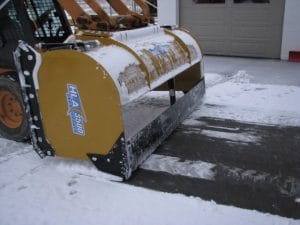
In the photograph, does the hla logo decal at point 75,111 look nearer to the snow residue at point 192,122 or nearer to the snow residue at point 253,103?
the snow residue at point 192,122

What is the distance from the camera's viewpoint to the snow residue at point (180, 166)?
151 inches

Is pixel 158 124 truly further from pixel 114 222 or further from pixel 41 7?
pixel 41 7

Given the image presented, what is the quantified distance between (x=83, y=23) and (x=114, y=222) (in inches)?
93.3

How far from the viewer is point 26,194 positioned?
353 centimetres

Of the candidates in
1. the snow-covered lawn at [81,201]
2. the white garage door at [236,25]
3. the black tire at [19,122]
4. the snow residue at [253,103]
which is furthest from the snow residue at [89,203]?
the white garage door at [236,25]

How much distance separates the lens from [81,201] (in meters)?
3.39

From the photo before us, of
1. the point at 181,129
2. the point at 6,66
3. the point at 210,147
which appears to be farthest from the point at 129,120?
the point at 6,66

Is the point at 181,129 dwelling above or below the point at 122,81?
below

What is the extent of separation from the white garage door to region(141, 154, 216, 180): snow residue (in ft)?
21.1

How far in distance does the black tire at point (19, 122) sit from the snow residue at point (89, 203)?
25.8 inches

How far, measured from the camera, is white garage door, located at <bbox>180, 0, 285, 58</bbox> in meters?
9.36

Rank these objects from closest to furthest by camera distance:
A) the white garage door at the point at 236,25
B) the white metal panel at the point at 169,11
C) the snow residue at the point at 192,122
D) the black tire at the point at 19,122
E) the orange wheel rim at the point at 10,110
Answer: the black tire at the point at 19,122, the orange wheel rim at the point at 10,110, the snow residue at the point at 192,122, the white garage door at the point at 236,25, the white metal panel at the point at 169,11

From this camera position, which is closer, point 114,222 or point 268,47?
point 114,222

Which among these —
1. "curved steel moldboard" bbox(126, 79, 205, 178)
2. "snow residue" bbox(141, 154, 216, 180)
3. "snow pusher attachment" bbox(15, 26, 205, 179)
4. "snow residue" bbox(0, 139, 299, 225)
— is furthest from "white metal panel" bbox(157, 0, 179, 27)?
"snow residue" bbox(0, 139, 299, 225)
